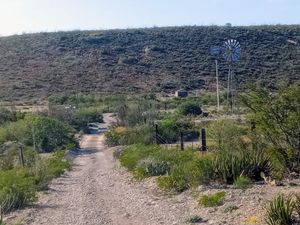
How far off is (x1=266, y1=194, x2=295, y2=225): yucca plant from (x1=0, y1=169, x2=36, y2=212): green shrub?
641 centimetres

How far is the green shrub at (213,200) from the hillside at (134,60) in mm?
60296

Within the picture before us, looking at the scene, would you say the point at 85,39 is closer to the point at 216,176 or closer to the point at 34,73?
the point at 34,73

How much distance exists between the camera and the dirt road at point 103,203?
1315cm

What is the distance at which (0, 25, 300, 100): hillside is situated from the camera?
7856cm

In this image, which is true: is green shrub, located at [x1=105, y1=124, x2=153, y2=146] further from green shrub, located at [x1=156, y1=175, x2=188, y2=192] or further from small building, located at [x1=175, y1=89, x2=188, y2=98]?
small building, located at [x1=175, y1=89, x2=188, y2=98]

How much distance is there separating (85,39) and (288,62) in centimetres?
3421

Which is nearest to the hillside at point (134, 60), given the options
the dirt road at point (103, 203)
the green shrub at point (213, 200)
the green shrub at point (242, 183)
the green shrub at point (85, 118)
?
the green shrub at point (85, 118)

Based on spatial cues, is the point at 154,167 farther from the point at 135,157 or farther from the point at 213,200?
the point at 213,200

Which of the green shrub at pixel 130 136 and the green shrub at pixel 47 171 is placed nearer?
the green shrub at pixel 47 171

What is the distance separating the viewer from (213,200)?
13305mm

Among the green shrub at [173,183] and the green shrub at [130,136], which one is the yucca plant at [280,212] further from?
the green shrub at [130,136]

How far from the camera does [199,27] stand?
105438mm

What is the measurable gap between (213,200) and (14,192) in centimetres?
497

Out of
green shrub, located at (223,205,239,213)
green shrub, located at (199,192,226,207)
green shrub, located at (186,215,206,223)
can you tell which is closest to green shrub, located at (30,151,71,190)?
green shrub, located at (199,192,226,207)
